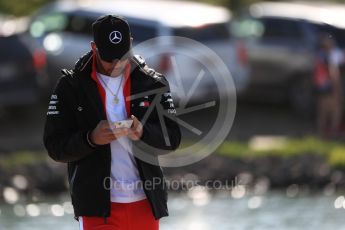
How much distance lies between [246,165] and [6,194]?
2.95 metres

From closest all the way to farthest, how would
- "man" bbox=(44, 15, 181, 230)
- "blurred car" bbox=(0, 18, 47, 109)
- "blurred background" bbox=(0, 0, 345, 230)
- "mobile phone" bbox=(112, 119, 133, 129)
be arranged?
"mobile phone" bbox=(112, 119, 133, 129) < "man" bbox=(44, 15, 181, 230) < "blurred background" bbox=(0, 0, 345, 230) < "blurred car" bbox=(0, 18, 47, 109)

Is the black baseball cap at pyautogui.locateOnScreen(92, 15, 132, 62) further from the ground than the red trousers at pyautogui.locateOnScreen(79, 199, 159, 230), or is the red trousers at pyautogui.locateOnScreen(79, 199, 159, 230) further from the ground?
the black baseball cap at pyautogui.locateOnScreen(92, 15, 132, 62)

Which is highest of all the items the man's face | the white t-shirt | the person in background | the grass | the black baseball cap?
the person in background

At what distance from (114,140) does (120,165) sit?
0.54ft

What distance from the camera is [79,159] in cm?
Result: 564

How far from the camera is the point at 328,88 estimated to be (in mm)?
16844

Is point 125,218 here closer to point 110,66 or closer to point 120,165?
point 120,165

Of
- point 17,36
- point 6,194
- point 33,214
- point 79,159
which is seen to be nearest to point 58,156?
point 79,159

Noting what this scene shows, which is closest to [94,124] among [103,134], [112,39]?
[103,134]

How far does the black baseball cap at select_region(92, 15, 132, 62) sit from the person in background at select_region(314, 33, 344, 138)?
11100 millimetres

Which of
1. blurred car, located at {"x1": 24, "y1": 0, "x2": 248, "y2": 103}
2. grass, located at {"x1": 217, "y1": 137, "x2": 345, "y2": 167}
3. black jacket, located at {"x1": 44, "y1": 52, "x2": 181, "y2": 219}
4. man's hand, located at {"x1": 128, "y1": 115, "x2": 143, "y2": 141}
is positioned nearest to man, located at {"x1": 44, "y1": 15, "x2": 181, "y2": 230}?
black jacket, located at {"x1": 44, "y1": 52, "x2": 181, "y2": 219}

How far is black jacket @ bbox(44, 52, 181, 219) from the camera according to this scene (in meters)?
5.59

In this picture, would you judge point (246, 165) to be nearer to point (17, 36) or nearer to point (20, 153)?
point (20, 153)

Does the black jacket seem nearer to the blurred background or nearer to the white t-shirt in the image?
the white t-shirt
